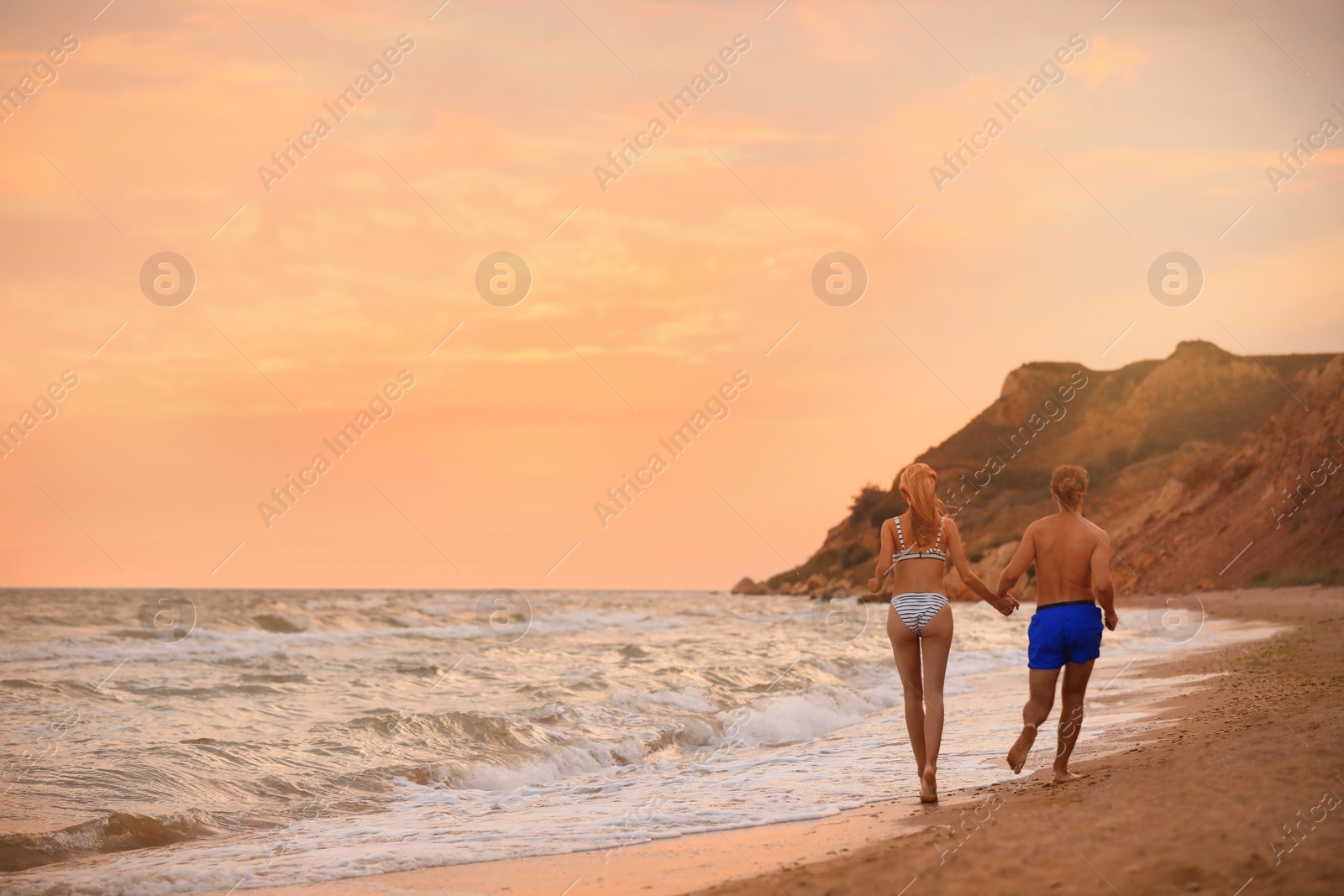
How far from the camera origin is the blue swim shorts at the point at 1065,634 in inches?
234

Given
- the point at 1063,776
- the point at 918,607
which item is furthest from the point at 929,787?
the point at 918,607

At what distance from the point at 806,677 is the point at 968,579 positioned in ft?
31.9

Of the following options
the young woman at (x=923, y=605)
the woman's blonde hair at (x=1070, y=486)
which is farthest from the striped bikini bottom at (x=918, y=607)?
the woman's blonde hair at (x=1070, y=486)

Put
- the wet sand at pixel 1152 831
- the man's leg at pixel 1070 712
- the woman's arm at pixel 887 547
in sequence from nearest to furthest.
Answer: the wet sand at pixel 1152 831, the man's leg at pixel 1070 712, the woman's arm at pixel 887 547

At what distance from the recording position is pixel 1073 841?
4.45m

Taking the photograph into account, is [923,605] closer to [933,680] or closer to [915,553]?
[915,553]

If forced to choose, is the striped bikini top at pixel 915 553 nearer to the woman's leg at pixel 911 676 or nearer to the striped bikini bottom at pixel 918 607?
the striped bikini bottom at pixel 918 607

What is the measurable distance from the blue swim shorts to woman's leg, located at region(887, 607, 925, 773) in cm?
70

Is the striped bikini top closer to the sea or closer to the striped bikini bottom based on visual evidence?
the striped bikini bottom

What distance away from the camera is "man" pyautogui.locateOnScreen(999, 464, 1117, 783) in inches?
234

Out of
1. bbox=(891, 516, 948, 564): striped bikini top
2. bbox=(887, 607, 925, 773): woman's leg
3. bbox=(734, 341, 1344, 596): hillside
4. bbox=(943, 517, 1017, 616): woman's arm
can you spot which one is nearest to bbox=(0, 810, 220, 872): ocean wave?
bbox=(887, 607, 925, 773): woman's leg

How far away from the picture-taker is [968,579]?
598cm

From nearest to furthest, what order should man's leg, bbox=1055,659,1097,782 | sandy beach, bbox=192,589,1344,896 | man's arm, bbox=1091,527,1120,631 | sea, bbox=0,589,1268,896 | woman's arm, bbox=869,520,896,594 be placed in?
sandy beach, bbox=192,589,1344,896 → man's arm, bbox=1091,527,1120,631 → man's leg, bbox=1055,659,1097,782 → woman's arm, bbox=869,520,896,594 → sea, bbox=0,589,1268,896

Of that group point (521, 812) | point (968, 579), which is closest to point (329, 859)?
point (521, 812)
